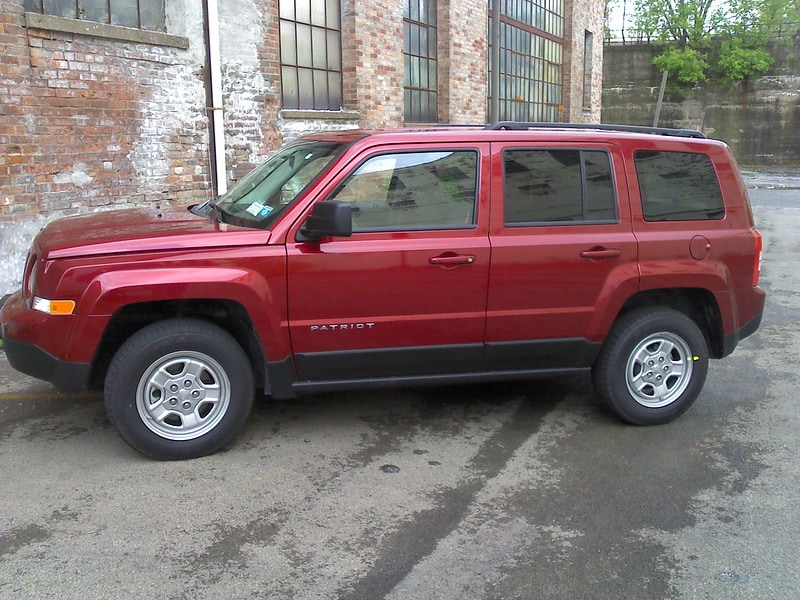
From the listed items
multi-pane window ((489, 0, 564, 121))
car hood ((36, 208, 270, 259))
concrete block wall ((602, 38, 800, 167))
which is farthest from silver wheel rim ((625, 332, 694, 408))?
concrete block wall ((602, 38, 800, 167))

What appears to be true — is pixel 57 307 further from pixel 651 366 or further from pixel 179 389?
pixel 651 366

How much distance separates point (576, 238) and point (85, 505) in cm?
313

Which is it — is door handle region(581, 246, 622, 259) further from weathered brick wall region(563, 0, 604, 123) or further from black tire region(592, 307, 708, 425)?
weathered brick wall region(563, 0, 604, 123)

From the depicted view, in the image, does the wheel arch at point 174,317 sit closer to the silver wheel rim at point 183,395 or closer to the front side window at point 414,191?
the silver wheel rim at point 183,395

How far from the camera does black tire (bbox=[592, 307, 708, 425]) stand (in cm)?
516

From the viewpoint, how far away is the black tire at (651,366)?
16.9 feet

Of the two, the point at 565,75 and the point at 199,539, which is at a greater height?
the point at 565,75

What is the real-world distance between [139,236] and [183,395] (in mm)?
907

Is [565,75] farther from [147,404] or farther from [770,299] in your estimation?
[147,404]

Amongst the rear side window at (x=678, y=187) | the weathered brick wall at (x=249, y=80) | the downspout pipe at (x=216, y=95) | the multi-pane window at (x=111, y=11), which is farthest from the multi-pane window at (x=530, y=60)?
the rear side window at (x=678, y=187)

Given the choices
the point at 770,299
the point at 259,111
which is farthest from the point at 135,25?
the point at 770,299

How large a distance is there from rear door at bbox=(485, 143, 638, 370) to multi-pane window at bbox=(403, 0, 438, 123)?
10015 millimetres

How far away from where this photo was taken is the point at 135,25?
9.38m

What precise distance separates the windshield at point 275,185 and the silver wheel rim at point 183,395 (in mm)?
876
